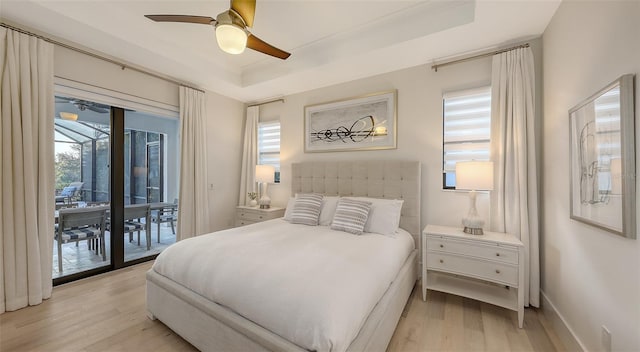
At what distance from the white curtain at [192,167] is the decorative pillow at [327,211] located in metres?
1.98

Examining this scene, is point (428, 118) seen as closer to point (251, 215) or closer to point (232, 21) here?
point (232, 21)

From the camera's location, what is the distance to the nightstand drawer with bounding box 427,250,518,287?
1998 mm

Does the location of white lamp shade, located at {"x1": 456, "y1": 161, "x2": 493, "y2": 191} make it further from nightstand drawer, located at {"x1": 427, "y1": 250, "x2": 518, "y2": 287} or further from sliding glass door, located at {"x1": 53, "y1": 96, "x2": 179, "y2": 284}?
sliding glass door, located at {"x1": 53, "y1": 96, "x2": 179, "y2": 284}

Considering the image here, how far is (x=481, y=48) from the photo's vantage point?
251cm

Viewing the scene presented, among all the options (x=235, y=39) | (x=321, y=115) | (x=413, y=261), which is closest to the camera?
(x=235, y=39)

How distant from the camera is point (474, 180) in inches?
86.8

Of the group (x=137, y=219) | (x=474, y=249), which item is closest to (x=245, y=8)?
(x=474, y=249)

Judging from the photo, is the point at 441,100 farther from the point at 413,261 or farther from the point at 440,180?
the point at 413,261

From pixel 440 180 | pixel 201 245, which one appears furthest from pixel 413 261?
pixel 201 245

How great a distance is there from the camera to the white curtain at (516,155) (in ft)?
7.39

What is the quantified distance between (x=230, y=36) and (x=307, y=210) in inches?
75.1

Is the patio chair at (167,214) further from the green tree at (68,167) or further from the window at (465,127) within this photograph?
the window at (465,127)

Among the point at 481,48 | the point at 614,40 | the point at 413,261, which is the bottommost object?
the point at 413,261

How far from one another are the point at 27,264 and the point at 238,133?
296 cm
